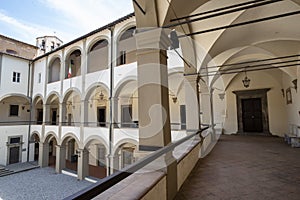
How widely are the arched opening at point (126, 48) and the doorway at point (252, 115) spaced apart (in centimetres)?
777

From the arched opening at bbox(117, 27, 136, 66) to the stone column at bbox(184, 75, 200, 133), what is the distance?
6.58 m

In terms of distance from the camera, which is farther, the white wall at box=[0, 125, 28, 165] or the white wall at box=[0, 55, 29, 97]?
the white wall at box=[0, 125, 28, 165]

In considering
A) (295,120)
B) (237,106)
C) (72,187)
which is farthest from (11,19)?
(295,120)

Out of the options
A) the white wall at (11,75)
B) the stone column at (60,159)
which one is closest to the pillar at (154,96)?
the stone column at (60,159)

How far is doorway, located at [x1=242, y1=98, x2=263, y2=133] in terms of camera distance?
423 inches

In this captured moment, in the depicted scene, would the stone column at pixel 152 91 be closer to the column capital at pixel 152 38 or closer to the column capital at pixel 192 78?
the column capital at pixel 152 38

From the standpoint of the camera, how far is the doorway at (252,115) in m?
10.7

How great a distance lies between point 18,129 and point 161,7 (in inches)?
666

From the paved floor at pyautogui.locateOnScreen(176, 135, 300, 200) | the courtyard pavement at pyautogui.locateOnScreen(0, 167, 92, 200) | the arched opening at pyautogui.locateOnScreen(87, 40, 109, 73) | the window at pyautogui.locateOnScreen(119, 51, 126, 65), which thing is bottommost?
the courtyard pavement at pyautogui.locateOnScreen(0, 167, 92, 200)

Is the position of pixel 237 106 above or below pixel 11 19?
below

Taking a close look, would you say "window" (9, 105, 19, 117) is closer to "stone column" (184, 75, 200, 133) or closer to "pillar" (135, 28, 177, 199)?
"stone column" (184, 75, 200, 133)

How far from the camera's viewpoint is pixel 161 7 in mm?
2451

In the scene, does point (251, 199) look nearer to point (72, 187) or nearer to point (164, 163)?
point (164, 163)

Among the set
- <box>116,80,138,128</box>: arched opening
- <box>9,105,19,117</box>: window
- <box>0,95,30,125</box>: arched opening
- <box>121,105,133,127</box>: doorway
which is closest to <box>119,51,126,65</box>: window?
<box>116,80,138,128</box>: arched opening
